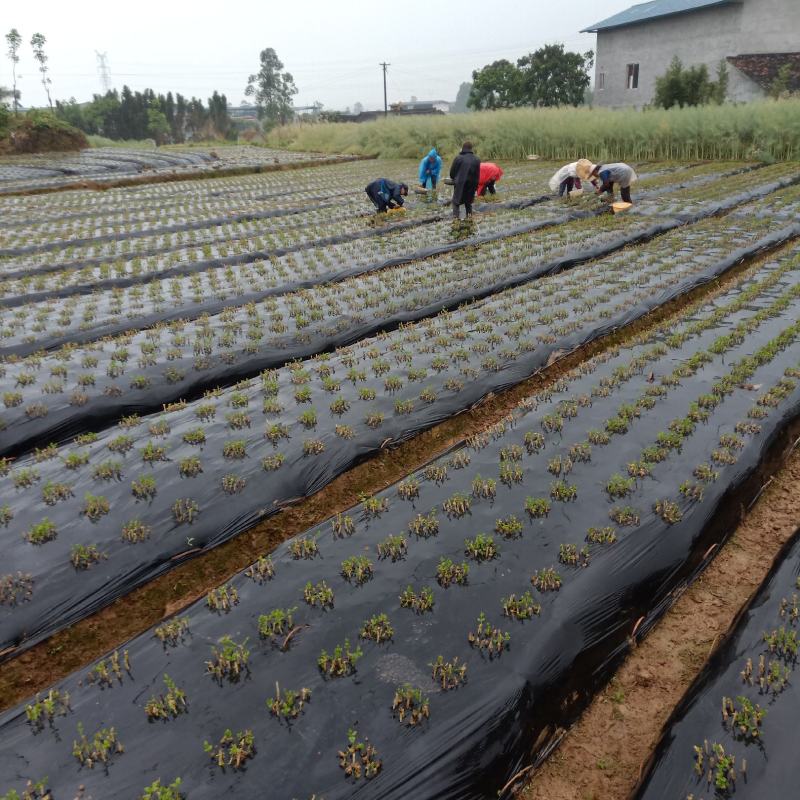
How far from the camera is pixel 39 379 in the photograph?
21.3 feet

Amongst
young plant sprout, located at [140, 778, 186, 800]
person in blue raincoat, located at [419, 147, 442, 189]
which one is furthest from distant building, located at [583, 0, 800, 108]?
young plant sprout, located at [140, 778, 186, 800]

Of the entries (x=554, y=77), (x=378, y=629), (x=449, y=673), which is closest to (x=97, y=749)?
(x=378, y=629)

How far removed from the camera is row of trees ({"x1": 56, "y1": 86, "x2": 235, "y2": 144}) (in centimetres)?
5778

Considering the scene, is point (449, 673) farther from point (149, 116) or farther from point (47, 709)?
point (149, 116)

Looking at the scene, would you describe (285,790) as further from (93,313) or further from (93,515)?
(93,313)

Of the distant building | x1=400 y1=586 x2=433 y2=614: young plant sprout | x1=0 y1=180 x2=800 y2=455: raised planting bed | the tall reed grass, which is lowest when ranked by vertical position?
x1=400 y1=586 x2=433 y2=614: young plant sprout

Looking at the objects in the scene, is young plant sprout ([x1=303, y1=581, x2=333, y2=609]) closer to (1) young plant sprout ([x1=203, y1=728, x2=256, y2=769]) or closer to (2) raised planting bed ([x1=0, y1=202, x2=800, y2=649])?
(1) young plant sprout ([x1=203, y1=728, x2=256, y2=769])

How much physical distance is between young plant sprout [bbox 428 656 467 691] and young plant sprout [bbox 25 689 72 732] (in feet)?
6.09

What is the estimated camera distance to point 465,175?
45.1 ft

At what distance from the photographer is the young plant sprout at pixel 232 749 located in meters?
2.59

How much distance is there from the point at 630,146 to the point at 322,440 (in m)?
22.1

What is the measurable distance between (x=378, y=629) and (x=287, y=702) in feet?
1.99

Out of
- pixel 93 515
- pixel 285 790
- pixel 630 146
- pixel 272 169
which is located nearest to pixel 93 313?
pixel 93 515

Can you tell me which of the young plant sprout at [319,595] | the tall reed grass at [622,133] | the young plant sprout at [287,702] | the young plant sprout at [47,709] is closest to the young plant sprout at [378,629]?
the young plant sprout at [319,595]
